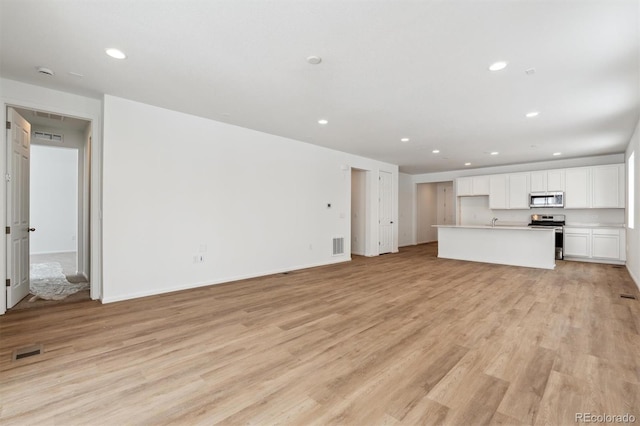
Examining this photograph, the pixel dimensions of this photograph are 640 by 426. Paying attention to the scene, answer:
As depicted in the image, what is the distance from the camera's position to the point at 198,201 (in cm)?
462

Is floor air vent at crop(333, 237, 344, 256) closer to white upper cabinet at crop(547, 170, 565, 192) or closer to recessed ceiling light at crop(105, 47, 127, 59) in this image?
recessed ceiling light at crop(105, 47, 127, 59)

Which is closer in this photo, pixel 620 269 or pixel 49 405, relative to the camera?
pixel 49 405

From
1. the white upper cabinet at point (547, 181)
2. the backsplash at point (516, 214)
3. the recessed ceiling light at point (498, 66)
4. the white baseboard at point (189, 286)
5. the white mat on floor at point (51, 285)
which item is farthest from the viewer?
the white upper cabinet at point (547, 181)

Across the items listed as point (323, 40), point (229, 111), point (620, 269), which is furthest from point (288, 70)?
point (620, 269)

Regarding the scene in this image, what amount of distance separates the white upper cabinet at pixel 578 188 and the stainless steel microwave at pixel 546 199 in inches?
4.7

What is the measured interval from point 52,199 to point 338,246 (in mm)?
8487

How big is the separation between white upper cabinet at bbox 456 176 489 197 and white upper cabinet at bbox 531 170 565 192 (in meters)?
1.19

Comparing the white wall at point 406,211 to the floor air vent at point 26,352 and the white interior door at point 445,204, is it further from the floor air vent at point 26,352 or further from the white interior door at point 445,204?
the floor air vent at point 26,352

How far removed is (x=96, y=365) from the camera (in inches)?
90.0

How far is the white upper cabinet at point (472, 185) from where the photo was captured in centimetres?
888

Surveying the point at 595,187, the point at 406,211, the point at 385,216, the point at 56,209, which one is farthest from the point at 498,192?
Result: the point at 56,209

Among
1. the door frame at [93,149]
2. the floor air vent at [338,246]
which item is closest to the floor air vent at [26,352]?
the door frame at [93,149]

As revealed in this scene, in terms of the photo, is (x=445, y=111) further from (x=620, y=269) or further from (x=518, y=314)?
(x=620, y=269)

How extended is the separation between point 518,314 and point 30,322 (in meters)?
5.47
